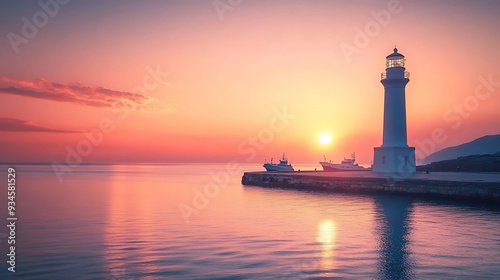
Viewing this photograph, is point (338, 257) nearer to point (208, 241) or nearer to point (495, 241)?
point (208, 241)

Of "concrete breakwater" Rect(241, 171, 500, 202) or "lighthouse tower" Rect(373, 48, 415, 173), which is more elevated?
"lighthouse tower" Rect(373, 48, 415, 173)

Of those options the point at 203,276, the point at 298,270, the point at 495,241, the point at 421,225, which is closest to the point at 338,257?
the point at 298,270

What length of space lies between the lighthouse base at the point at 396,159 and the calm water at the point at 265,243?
13464 millimetres

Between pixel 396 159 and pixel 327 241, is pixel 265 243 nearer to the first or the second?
pixel 327 241

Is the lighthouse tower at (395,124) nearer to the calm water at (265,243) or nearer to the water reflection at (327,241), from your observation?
the calm water at (265,243)

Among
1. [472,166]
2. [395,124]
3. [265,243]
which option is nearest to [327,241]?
[265,243]

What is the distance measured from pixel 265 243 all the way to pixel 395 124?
32630 mm

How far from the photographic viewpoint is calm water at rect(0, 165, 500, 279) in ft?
46.9

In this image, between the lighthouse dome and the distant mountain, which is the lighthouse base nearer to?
the lighthouse dome

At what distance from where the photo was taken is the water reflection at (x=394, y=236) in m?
14.4

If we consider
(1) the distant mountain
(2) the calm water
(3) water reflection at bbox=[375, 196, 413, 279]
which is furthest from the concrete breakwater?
(1) the distant mountain

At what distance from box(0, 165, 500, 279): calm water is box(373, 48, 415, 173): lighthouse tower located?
13.7m

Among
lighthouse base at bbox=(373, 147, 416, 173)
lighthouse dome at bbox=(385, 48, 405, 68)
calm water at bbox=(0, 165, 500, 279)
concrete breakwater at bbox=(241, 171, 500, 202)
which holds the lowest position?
calm water at bbox=(0, 165, 500, 279)

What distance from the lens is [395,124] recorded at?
46688mm
